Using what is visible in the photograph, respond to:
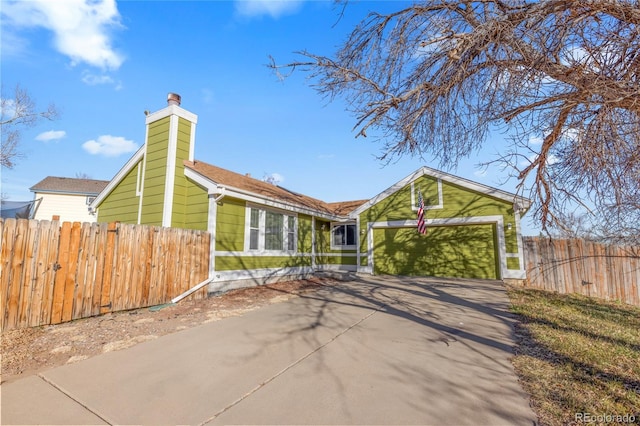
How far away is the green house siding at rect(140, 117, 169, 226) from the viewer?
28.5 feet

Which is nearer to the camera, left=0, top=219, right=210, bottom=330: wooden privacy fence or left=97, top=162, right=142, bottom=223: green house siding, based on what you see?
left=0, top=219, right=210, bottom=330: wooden privacy fence

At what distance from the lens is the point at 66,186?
78.1 feet

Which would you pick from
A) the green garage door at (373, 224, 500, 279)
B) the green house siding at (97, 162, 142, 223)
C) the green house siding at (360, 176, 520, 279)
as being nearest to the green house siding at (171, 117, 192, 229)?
the green house siding at (97, 162, 142, 223)

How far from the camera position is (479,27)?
11.7 feet

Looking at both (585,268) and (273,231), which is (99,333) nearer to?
(273,231)

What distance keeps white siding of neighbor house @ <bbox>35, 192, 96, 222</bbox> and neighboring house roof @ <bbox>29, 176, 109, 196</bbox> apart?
41cm

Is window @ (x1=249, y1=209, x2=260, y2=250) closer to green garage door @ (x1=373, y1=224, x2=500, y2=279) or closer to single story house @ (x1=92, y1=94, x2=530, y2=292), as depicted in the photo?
single story house @ (x1=92, y1=94, x2=530, y2=292)

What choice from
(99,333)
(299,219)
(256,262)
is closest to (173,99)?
(256,262)

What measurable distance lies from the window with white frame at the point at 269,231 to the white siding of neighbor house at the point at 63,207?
68.5 feet

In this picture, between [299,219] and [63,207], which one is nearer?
[299,219]

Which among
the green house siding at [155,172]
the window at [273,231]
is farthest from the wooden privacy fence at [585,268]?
the green house siding at [155,172]

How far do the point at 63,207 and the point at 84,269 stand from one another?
2488 centimetres

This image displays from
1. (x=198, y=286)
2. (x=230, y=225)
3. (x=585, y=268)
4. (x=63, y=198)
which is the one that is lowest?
(x=198, y=286)

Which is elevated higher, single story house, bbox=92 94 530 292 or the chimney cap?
the chimney cap
